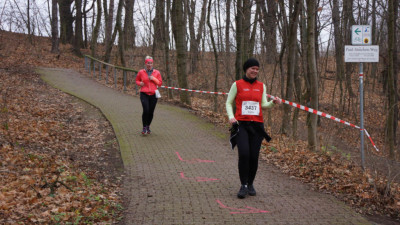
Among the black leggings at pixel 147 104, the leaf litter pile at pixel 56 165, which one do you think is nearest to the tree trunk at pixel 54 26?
the leaf litter pile at pixel 56 165

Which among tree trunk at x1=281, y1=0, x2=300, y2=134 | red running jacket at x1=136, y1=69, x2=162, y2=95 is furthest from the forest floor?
tree trunk at x1=281, y1=0, x2=300, y2=134

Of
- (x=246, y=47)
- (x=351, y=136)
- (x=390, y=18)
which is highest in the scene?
(x=390, y=18)

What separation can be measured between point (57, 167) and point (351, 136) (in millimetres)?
13386

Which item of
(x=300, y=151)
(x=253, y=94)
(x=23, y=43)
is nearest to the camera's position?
(x=253, y=94)

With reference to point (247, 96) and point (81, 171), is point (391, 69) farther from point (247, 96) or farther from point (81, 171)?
point (81, 171)

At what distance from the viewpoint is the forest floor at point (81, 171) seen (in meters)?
5.11

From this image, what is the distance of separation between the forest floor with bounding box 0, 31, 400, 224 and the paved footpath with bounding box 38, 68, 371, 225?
0.31 m

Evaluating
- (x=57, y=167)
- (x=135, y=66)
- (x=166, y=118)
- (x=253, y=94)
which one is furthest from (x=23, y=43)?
(x=253, y=94)

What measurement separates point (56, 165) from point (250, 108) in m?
3.77

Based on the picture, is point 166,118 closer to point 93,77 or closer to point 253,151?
point 253,151

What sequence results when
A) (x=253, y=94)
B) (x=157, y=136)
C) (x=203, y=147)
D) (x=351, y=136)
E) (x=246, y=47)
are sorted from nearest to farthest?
(x=253, y=94) → (x=203, y=147) → (x=157, y=136) → (x=246, y=47) → (x=351, y=136)

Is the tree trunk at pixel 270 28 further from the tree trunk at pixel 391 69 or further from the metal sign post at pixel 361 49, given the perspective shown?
the metal sign post at pixel 361 49

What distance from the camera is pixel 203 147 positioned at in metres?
9.39

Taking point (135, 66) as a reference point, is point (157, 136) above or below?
below
